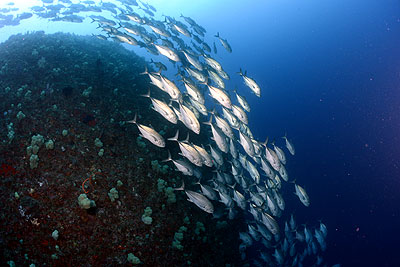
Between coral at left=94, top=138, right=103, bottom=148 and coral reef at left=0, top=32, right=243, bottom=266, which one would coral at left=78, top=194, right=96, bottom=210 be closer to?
coral reef at left=0, top=32, right=243, bottom=266

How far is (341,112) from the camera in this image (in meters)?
37.6

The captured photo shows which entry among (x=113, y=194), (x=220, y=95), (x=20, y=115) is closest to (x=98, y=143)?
(x=113, y=194)

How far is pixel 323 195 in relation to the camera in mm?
23672

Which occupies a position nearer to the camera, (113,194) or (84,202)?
(84,202)

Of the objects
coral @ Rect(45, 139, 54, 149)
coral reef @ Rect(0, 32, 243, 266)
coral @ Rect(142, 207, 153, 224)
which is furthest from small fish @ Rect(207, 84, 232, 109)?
coral @ Rect(45, 139, 54, 149)

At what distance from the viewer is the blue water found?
21.3m

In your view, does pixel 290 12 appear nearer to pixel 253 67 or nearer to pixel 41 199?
pixel 253 67

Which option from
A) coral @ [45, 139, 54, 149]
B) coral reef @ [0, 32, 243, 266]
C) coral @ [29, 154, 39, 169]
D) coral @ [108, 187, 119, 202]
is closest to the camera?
coral reef @ [0, 32, 243, 266]

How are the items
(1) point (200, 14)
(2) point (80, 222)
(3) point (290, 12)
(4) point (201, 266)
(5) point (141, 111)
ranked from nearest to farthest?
(2) point (80, 222) → (4) point (201, 266) → (5) point (141, 111) → (3) point (290, 12) → (1) point (200, 14)

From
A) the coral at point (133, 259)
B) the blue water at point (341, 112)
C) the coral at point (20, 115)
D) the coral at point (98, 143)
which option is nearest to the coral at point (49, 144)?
the coral at point (98, 143)

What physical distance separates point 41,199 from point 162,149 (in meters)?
3.38

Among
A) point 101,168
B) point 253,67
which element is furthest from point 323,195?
point 253,67

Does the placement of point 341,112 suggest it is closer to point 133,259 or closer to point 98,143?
point 98,143

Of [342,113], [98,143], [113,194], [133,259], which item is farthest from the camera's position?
[342,113]
